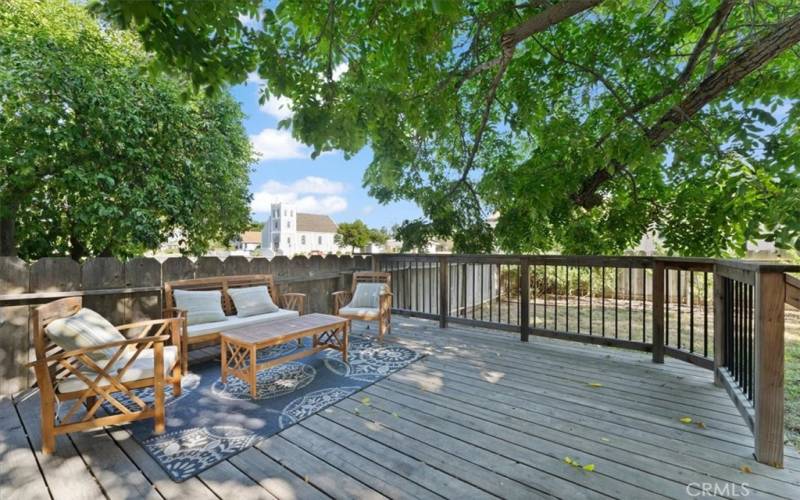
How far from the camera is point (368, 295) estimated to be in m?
4.91

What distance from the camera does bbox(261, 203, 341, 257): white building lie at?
40.8 meters

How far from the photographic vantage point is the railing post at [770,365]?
1.92 m

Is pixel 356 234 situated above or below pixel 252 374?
above

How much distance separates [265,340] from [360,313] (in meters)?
1.65

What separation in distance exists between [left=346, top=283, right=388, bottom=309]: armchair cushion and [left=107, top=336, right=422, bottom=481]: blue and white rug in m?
0.85

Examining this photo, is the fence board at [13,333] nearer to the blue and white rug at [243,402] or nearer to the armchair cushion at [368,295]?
the blue and white rug at [243,402]

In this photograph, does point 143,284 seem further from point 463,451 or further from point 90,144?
point 463,451

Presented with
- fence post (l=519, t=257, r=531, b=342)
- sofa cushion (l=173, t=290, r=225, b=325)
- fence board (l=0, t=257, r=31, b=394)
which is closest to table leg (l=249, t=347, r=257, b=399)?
sofa cushion (l=173, t=290, r=225, b=325)

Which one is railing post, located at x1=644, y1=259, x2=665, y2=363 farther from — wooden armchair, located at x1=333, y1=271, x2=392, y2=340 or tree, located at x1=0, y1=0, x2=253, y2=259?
tree, located at x1=0, y1=0, x2=253, y2=259

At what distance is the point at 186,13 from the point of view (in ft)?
5.99

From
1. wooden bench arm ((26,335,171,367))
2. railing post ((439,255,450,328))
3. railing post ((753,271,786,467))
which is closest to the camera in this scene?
railing post ((753,271,786,467))

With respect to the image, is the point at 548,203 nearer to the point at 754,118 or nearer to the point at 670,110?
the point at 670,110

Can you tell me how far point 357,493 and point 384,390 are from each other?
1.28 meters

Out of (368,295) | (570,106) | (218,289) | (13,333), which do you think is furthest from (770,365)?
(13,333)
